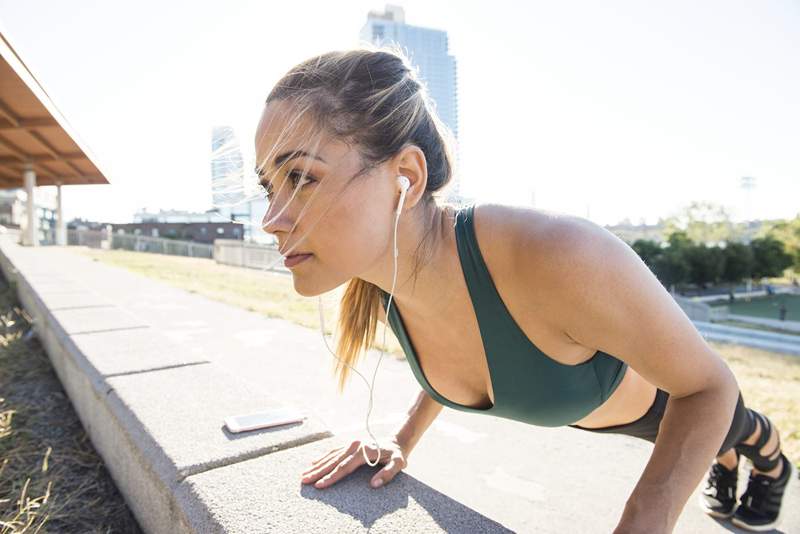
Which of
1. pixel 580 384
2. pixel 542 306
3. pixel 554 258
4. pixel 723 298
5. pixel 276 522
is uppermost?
pixel 554 258

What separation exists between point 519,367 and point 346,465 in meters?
0.54

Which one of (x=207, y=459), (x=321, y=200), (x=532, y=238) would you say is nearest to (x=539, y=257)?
(x=532, y=238)

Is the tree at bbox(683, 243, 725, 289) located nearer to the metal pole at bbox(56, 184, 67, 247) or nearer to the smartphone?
the metal pole at bbox(56, 184, 67, 247)

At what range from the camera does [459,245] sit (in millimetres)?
1336

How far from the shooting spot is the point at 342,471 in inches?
52.8

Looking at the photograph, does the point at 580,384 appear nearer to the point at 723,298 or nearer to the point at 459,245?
the point at 459,245

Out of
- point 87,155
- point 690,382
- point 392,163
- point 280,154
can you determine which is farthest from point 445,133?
point 87,155

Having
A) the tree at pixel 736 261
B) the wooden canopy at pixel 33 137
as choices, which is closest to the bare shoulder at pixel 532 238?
the wooden canopy at pixel 33 137

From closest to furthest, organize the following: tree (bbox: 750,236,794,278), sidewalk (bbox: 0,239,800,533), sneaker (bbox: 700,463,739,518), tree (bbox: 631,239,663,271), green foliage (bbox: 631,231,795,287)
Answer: sidewalk (bbox: 0,239,800,533) → sneaker (bbox: 700,463,739,518) → green foliage (bbox: 631,231,795,287) → tree (bbox: 631,239,663,271) → tree (bbox: 750,236,794,278)

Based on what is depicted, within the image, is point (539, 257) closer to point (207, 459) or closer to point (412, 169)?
point (412, 169)

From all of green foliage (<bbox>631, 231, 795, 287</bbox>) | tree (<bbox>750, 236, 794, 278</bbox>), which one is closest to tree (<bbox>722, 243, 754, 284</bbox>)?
green foliage (<bbox>631, 231, 795, 287</bbox>)

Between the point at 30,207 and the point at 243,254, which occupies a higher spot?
the point at 30,207

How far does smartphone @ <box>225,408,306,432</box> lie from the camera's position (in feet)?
5.08

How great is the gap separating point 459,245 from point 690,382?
0.63 meters
